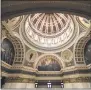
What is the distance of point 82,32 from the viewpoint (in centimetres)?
1683

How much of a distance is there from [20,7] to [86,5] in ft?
10.8

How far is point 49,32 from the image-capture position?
20.9 m

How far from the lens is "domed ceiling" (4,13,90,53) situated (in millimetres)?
17731

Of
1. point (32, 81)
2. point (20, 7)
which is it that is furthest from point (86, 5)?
point (32, 81)

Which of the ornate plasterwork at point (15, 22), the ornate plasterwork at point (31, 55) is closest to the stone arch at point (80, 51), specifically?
the ornate plasterwork at point (31, 55)

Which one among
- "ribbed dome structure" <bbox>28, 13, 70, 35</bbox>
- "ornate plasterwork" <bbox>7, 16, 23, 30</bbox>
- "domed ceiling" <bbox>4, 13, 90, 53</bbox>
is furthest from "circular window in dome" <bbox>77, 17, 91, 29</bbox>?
"ornate plasterwork" <bbox>7, 16, 23, 30</bbox>

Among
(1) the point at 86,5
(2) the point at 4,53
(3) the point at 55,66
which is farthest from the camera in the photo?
(3) the point at 55,66

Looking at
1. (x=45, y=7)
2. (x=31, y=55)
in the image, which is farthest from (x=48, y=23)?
(x=45, y=7)

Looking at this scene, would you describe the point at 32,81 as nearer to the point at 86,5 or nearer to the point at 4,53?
the point at 4,53

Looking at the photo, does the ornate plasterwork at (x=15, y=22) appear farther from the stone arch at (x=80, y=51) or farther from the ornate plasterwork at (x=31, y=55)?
the stone arch at (x=80, y=51)

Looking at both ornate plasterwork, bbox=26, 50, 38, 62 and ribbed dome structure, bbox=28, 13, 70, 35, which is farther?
ribbed dome structure, bbox=28, 13, 70, 35

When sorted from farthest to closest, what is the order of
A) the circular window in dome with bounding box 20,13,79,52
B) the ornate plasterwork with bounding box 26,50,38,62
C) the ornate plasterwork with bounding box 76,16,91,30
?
the ornate plasterwork with bounding box 26,50,38,62
the circular window in dome with bounding box 20,13,79,52
the ornate plasterwork with bounding box 76,16,91,30

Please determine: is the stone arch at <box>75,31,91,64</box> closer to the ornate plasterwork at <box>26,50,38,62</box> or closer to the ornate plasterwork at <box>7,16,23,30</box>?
the ornate plasterwork at <box>26,50,38,62</box>

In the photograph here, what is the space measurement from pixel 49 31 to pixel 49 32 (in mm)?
165
